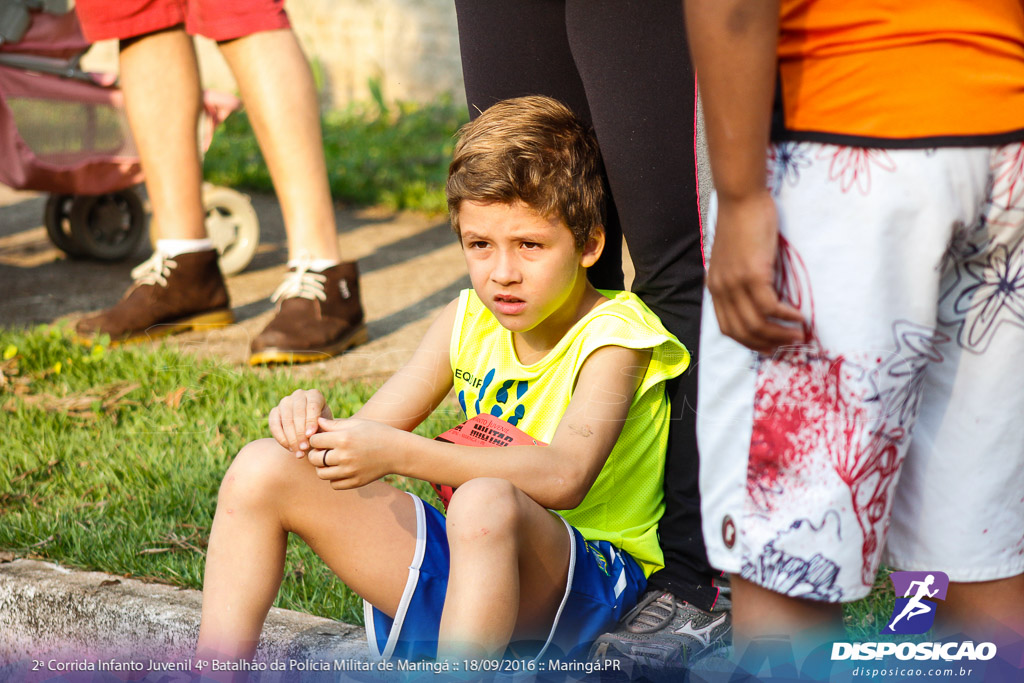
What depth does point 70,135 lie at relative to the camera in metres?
4.18

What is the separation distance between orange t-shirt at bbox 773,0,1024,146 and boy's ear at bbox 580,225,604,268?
806mm

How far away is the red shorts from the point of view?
11.0ft

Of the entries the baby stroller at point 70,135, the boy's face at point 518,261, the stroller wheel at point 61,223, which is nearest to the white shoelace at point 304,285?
the baby stroller at point 70,135

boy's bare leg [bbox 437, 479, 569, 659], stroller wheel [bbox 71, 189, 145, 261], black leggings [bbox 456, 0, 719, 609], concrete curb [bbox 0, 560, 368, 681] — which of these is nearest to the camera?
boy's bare leg [bbox 437, 479, 569, 659]

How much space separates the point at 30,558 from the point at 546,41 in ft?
5.04

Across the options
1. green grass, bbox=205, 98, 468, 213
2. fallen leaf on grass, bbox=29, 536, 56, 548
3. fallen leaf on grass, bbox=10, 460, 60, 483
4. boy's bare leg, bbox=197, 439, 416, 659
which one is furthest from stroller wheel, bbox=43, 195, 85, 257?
boy's bare leg, bbox=197, 439, 416, 659

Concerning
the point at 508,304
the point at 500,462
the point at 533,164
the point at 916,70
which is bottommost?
the point at 500,462

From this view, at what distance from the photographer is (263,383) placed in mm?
3066

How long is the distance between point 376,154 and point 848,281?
238 inches

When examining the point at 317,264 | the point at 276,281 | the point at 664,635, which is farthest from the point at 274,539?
the point at 276,281

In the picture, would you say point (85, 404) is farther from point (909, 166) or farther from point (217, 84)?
point (217, 84)

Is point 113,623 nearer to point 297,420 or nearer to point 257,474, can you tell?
point 257,474

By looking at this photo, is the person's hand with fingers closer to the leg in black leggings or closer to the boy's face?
the boy's face

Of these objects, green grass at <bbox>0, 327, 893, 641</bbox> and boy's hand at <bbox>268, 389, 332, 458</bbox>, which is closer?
boy's hand at <bbox>268, 389, 332, 458</bbox>
